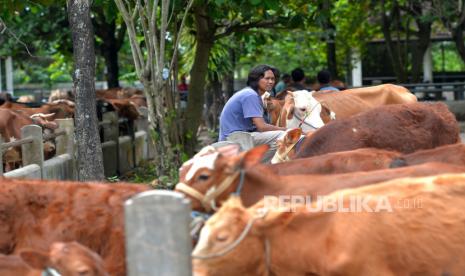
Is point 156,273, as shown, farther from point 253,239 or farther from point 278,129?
point 278,129

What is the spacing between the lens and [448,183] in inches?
246

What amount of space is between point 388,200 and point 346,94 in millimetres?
7512

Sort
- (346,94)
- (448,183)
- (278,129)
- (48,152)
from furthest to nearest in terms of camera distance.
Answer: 1. (48,152)
2. (346,94)
3. (278,129)
4. (448,183)

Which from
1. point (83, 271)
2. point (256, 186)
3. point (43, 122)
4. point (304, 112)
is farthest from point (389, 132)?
point (43, 122)

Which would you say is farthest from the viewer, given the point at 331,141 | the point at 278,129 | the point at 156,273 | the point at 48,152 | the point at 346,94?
the point at 48,152

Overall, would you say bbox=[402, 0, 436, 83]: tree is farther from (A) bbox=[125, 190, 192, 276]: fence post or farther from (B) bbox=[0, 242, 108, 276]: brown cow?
(A) bbox=[125, 190, 192, 276]: fence post

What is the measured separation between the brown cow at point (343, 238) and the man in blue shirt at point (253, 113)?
4311 mm

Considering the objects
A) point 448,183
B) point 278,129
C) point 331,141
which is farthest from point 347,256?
point 278,129

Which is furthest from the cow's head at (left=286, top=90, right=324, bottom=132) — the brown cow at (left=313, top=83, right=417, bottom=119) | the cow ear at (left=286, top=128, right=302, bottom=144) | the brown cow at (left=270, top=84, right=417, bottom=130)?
the brown cow at (left=313, top=83, right=417, bottom=119)

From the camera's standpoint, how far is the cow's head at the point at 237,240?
18.9 feet

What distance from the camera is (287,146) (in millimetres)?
9812

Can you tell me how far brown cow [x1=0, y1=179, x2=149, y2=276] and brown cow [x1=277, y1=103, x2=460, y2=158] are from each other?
2.72 metres

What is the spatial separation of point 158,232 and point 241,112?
19.3 ft

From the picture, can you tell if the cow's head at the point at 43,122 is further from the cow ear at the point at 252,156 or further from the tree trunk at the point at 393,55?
the tree trunk at the point at 393,55
